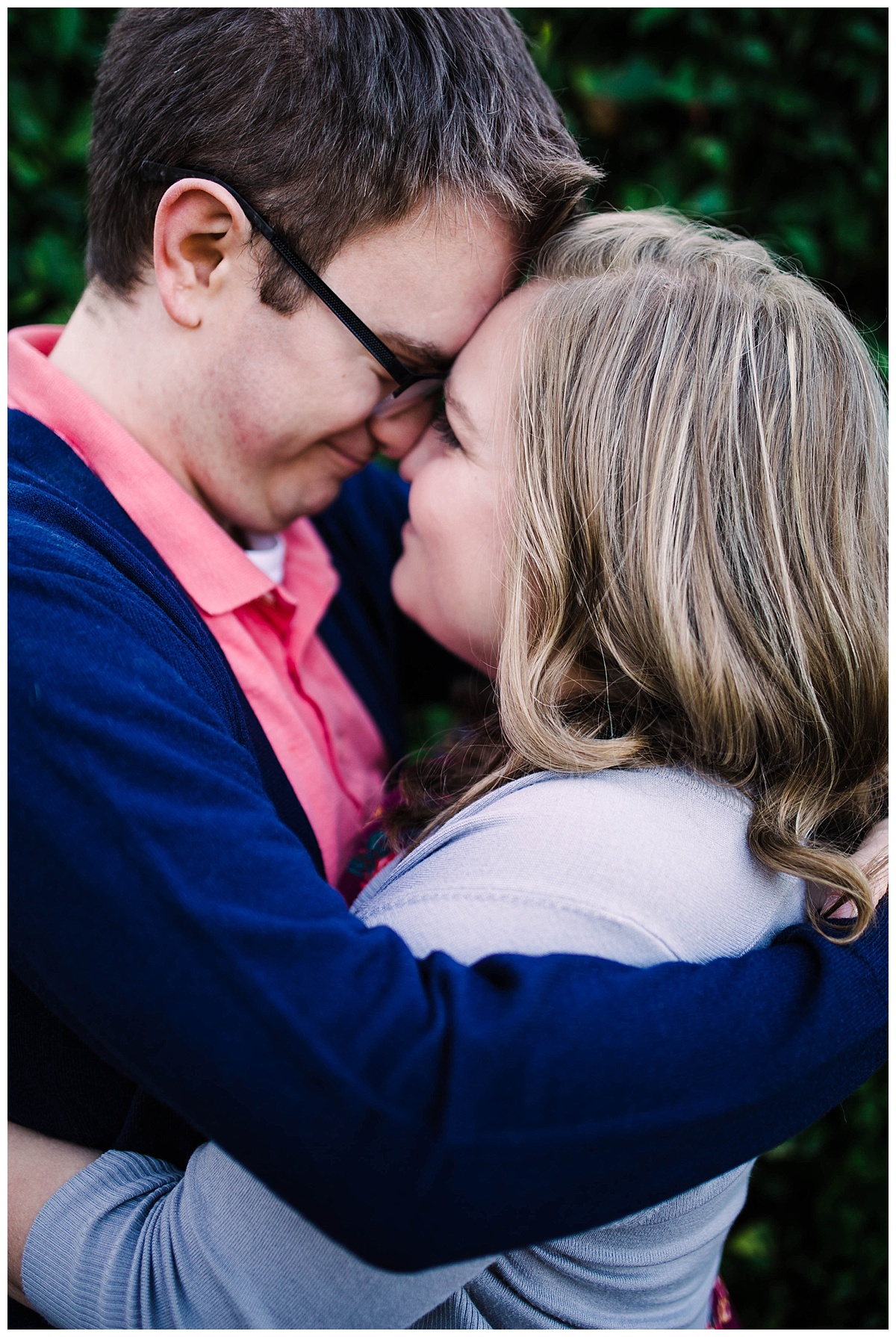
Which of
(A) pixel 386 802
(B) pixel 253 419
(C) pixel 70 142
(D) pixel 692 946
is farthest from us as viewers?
(C) pixel 70 142

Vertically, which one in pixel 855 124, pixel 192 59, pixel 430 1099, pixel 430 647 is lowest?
pixel 430 647

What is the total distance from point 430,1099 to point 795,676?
0.83m

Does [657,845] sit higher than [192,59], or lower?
lower

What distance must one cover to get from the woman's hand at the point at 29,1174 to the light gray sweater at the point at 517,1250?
3cm

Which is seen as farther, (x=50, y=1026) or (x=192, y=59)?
(x=192, y=59)

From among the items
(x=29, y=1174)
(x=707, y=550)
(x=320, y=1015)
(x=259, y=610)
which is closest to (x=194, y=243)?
(x=259, y=610)

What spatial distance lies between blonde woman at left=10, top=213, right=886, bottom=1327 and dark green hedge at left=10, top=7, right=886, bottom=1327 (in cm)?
95

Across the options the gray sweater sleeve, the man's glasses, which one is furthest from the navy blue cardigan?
the man's glasses

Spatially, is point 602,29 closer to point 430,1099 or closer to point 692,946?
point 692,946

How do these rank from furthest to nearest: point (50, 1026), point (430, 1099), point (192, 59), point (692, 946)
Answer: point (192, 59) → point (50, 1026) → point (692, 946) → point (430, 1099)

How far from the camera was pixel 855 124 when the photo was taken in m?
2.51

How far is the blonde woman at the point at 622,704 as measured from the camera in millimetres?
1117

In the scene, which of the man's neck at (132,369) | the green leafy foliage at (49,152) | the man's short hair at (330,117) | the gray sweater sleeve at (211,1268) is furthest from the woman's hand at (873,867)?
the green leafy foliage at (49,152)

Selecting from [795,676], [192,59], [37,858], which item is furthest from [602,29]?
[37,858]
